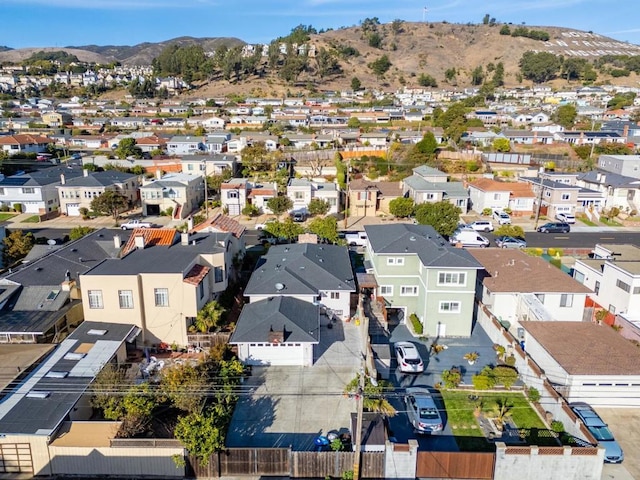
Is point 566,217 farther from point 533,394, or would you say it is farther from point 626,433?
point 626,433

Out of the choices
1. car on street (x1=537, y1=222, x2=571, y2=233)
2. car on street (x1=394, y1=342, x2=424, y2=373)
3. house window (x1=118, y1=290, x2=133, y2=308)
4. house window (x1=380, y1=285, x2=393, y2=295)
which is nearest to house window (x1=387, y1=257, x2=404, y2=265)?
house window (x1=380, y1=285, x2=393, y2=295)

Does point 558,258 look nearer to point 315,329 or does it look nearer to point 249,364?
point 315,329

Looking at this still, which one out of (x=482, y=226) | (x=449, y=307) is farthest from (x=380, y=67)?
(x=449, y=307)

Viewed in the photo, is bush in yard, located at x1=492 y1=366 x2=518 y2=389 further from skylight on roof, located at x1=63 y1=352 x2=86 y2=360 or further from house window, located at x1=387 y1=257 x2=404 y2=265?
skylight on roof, located at x1=63 y1=352 x2=86 y2=360

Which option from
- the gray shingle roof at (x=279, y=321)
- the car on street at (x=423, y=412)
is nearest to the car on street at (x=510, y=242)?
the gray shingle roof at (x=279, y=321)

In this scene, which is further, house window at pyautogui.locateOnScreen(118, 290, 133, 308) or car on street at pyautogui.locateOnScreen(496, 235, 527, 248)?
car on street at pyautogui.locateOnScreen(496, 235, 527, 248)
